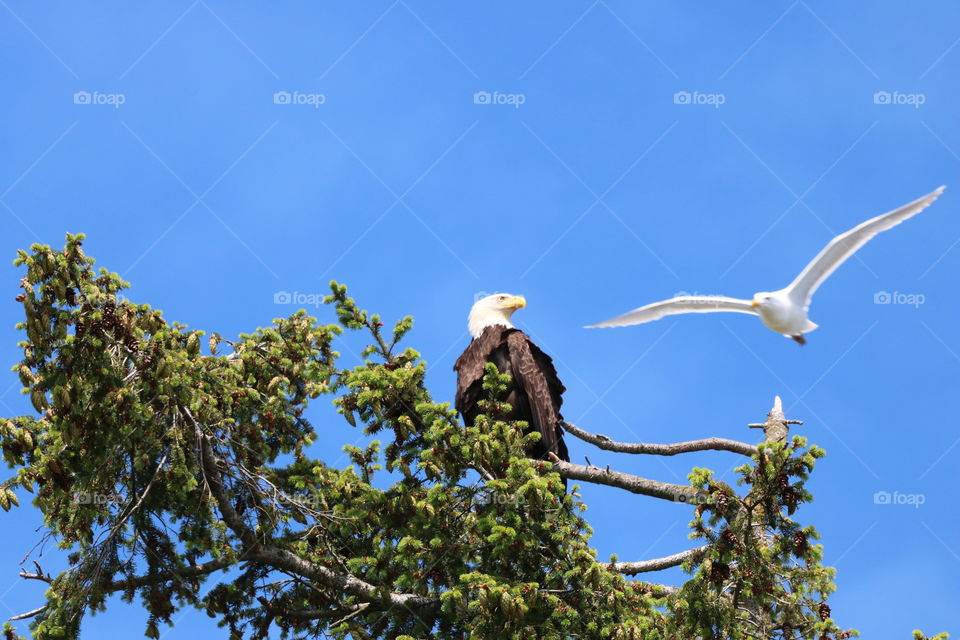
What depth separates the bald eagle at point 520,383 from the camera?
27.5 ft

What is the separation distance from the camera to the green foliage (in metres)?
5.45

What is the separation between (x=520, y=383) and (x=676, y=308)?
1433 mm

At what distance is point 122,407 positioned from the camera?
565cm

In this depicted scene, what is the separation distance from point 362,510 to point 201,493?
100 centimetres

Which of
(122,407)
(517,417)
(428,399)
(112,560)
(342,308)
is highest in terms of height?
(517,417)

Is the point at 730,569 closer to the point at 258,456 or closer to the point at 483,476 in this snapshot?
the point at 483,476

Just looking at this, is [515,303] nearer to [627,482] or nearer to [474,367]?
[474,367]

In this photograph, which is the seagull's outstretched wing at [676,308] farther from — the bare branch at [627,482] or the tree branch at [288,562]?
the tree branch at [288,562]

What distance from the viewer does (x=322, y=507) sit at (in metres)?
6.68

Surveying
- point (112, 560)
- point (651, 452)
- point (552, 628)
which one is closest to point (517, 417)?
point (651, 452)

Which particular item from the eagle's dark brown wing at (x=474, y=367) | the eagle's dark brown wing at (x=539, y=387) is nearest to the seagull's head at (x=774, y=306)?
the eagle's dark brown wing at (x=539, y=387)

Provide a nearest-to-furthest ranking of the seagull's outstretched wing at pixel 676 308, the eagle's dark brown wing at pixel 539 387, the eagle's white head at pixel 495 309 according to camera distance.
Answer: the seagull's outstretched wing at pixel 676 308, the eagle's dark brown wing at pixel 539 387, the eagle's white head at pixel 495 309

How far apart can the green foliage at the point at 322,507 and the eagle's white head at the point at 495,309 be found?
8.31 feet

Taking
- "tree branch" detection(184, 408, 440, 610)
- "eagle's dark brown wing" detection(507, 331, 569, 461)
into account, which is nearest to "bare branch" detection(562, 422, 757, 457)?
"eagle's dark brown wing" detection(507, 331, 569, 461)
